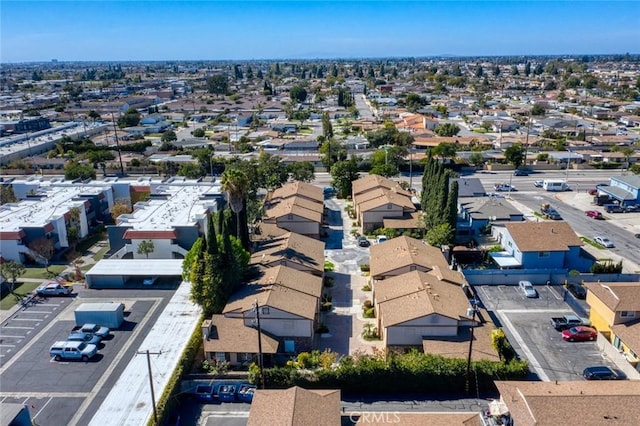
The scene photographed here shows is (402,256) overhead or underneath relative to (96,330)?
overhead

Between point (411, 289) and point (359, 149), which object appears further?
point (359, 149)

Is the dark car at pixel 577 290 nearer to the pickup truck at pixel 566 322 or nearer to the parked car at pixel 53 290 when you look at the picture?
the pickup truck at pixel 566 322

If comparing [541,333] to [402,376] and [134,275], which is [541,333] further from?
[134,275]

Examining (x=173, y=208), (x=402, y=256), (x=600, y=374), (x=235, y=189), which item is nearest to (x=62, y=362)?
(x=235, y=189)

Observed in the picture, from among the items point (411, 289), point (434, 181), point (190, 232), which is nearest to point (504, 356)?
point (411, 289)

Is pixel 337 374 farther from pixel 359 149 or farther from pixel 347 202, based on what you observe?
pixel 359 149

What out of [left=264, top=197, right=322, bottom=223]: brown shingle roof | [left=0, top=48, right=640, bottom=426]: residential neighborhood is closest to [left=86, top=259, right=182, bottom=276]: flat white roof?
[left=0, top=48, right=640, bottom=426]: residential neighborhood
